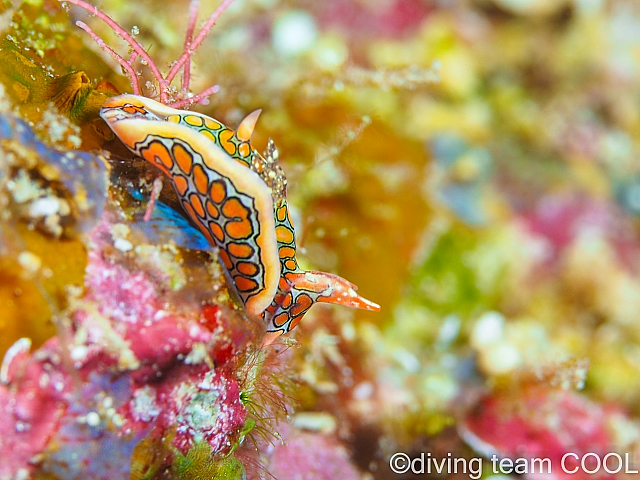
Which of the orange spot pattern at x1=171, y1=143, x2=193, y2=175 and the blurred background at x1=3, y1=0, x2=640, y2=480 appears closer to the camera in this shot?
the orange spot pattern at x1=171, y1=143, x2=193, y2=175

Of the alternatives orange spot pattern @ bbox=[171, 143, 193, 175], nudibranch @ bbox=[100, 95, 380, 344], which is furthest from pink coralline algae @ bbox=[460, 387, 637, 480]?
orange spot pattern @ bbox=[171, 143, 193, 175]

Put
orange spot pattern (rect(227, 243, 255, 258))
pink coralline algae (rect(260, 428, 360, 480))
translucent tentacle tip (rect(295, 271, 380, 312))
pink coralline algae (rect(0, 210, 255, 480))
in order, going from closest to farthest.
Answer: pink coralline algae (rect(0, 210, 255, 480)), orange spot pattern (rect(227, 243, 255, 258)), translucent tentacle tip (rect(295, 271, 380, 312)), pink coralline algae (rect(260, 428, 360, 480))

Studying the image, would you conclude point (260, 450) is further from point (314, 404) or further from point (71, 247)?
point (71, 247)

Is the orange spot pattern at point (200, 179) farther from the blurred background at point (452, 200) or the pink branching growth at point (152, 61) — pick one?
the blurred background at point (452, 200)

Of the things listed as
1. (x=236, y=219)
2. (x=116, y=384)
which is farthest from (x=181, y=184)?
(x=116, y=384)

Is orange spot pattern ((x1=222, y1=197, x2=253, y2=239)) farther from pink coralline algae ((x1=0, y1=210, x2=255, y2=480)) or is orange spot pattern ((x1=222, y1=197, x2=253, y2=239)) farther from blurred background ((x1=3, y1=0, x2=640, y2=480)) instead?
blurred background ((x1=3, y1=0, x2=640, y2=480))

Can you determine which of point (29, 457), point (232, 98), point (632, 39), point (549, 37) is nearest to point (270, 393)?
point (29, 457)

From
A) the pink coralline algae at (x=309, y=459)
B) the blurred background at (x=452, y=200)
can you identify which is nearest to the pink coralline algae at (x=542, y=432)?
the blurred background at (x=452, y=200)

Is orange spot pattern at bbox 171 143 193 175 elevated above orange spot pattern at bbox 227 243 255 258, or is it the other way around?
orange spot pattern at bbox 171 143 193 175
